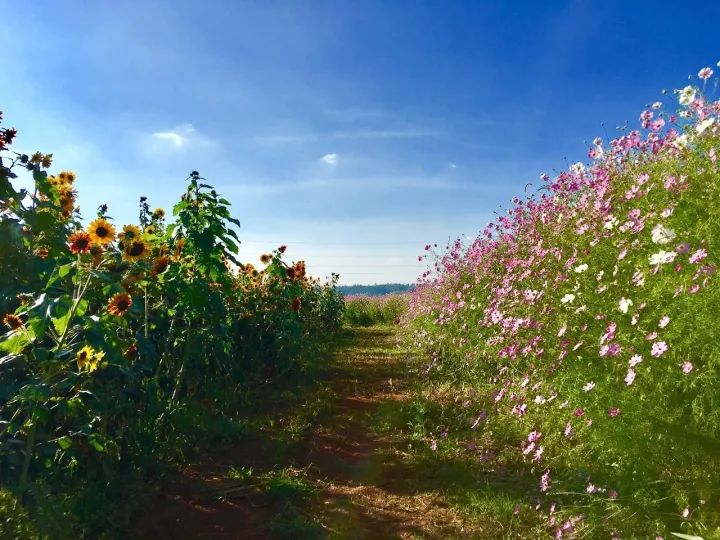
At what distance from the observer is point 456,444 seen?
419cm

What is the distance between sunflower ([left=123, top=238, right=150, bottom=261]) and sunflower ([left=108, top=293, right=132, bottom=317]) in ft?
1.62

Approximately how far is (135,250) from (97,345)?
1068 mm

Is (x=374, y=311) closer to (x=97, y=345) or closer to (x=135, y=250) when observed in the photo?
(x=135, y=250)

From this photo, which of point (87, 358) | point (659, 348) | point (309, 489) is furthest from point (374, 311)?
point (659, 348)

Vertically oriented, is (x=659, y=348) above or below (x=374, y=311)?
below

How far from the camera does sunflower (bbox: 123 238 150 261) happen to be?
335 cm

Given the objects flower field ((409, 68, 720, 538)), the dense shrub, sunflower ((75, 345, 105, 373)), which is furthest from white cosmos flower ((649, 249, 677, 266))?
the dense shrub

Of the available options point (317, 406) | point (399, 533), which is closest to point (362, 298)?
point (317, 406)

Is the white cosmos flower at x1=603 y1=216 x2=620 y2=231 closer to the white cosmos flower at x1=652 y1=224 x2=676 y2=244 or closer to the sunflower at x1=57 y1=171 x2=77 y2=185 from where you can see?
the white cosmos flower at x1=652 y1=224 x2=676 y2=244

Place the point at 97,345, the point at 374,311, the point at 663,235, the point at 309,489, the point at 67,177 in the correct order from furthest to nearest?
the point at 374,311, the point at 67,177, the point at 309,489, the point at 663,235, the point at 97,345

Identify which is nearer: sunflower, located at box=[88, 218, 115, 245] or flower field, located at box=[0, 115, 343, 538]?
flower field, located at box=[0, 115, 343, 538]

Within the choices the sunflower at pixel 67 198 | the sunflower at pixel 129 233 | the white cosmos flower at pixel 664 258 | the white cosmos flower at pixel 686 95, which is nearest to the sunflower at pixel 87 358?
the sunflower at pixel 129 233

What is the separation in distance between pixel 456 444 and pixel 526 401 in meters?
0.63

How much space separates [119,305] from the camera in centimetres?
286
